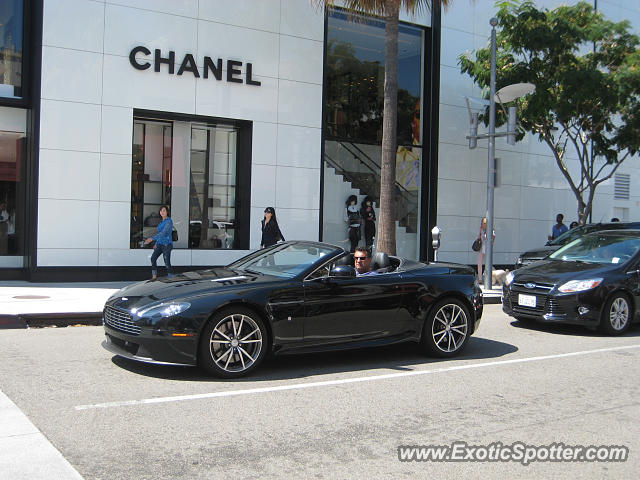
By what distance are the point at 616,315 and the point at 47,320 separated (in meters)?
8.79

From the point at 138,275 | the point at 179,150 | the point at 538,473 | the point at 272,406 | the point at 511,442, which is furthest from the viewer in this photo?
the point at 179,150

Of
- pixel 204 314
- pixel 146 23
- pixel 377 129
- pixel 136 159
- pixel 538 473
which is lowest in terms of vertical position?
pixel 538 473

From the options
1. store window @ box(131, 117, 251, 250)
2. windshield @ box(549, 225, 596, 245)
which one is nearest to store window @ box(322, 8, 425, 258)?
store window @ box(131, 117, 251, 250)

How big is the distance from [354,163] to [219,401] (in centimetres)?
1334

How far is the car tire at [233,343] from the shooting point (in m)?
6.06

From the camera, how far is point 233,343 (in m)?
6.18

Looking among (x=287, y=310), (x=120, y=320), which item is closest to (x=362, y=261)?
(x=287, y=310)

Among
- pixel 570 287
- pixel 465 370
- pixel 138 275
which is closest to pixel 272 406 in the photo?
pixel 465 370

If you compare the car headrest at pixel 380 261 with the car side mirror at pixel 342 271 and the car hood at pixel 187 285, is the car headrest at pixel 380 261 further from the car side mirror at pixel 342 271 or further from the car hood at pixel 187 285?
the car hood at pixel 187 285

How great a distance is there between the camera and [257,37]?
635 inches

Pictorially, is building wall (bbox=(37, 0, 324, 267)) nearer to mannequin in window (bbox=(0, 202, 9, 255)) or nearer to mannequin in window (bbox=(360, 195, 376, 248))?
mannequin in window (bbox=(0, 202, 9, 255))

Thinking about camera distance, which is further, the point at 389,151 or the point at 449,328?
the point at 389,151

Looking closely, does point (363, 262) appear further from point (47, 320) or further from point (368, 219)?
point (368, 219)

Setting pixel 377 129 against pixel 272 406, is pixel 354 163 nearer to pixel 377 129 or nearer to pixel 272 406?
pixel 377 129
